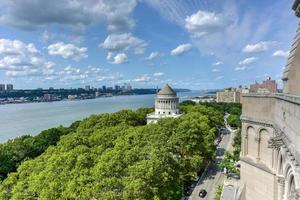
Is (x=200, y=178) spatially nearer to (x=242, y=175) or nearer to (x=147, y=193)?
(x=147, y=193)

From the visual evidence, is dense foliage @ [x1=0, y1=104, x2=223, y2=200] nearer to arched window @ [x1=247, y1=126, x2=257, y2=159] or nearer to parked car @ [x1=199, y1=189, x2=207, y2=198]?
parked car @ [x1=199, y1=189, x2=207, y2=198]

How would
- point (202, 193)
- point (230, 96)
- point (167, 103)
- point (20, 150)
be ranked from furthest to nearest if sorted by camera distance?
point (230, 96), point (167, 103), point (20, 150), point (202, 193)

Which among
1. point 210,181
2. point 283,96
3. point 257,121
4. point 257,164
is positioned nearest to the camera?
point 283,96

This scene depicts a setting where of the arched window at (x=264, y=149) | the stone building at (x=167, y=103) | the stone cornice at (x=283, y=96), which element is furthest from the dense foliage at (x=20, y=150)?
the stone cornice at (x=283, y=96)

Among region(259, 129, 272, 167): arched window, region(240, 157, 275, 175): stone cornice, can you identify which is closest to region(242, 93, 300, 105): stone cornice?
region(259, 129, 272, 167): arched window

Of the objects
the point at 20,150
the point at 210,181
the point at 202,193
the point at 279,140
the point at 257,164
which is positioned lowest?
the point at 210,181

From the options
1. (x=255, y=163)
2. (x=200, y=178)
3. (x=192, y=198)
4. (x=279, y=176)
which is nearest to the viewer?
(x=279, y=176)

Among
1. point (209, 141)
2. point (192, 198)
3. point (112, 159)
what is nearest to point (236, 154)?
point (209, 141)

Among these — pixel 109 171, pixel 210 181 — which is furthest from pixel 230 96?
pixel 109 171

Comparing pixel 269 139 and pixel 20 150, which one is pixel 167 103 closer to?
pixel 20 150
